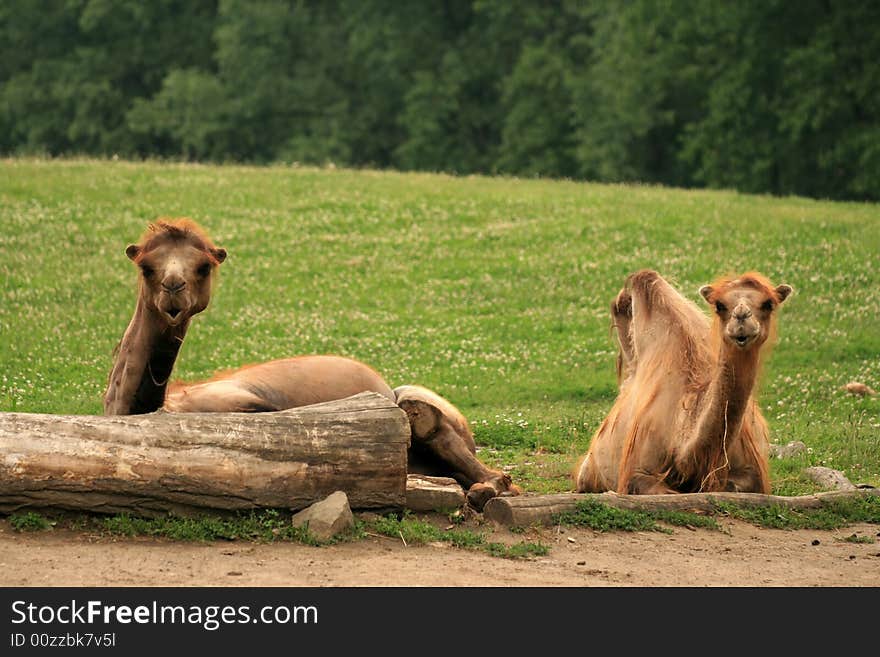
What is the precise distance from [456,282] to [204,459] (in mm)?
14044

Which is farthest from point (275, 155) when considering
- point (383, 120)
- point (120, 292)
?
point (120, 292)

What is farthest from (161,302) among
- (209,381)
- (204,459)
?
(209,381)

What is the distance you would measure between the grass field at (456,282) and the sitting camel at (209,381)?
1545 mm

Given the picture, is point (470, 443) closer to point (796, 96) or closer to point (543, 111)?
point (796, 96)

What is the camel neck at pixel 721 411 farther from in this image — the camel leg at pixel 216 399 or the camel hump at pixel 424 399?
the camel leg at pixel 216 399

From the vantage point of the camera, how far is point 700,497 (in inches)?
369

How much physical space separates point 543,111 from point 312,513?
1694 inches

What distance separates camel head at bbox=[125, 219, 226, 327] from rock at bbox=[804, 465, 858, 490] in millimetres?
5424

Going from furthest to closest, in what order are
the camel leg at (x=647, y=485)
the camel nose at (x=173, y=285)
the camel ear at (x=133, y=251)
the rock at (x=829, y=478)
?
the rock at (x=829, y=478) < the camel leg at (x=647, y=485) < the camel ear at (x=133, y=251) < the camel nose at (x=173, y=285)

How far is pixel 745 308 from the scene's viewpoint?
903cm

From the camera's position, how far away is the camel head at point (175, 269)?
8.20 metres

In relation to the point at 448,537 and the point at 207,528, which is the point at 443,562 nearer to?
the point at 448,537

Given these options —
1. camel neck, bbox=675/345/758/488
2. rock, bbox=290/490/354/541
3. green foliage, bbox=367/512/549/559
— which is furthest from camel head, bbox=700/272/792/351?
rock, bbox=290/490/354/541

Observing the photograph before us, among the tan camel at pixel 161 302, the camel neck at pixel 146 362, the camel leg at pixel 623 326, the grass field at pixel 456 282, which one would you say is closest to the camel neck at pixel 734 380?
the grass field at pixel 456 282
